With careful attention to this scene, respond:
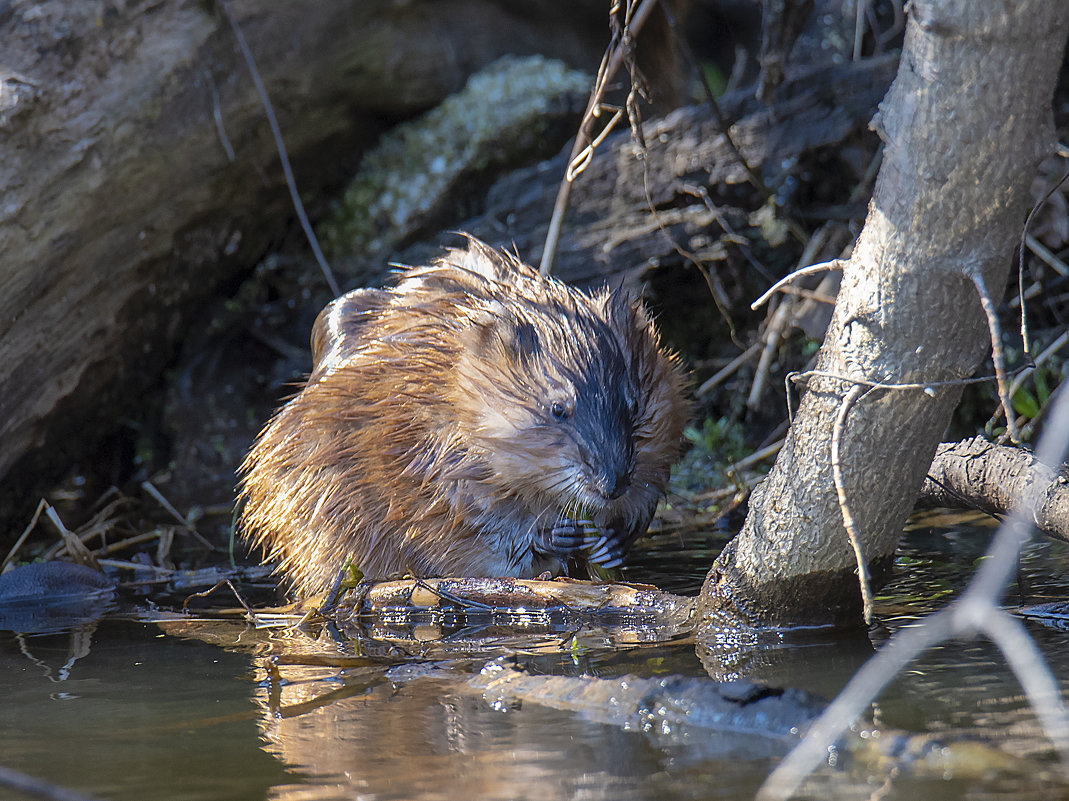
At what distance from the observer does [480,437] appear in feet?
10.6

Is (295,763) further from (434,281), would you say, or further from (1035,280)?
(1035,280)

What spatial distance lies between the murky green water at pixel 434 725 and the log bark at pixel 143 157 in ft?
5.64

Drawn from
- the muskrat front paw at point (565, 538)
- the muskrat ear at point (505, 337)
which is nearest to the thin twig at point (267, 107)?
the muskrat ear at point (505, 337)

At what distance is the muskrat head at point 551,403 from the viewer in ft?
10.1

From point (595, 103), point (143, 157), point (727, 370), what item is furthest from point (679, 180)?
point (143, 157)

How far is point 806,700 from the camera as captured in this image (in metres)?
1.89

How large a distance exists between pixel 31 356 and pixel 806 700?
3.44 metres

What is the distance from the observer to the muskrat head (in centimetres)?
309

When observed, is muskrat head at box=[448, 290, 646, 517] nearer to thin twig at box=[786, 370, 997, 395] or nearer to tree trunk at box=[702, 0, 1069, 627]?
tree trunk at box=[702, 0, 1069, 627]

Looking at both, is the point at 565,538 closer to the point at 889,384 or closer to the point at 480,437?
the point at 480,437

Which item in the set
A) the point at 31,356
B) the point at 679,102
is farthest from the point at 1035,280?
the point at 31,356

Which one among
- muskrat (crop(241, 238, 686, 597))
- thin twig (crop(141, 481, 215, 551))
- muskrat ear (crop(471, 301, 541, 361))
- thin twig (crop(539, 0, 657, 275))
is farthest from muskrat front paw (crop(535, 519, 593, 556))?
thin twig (crop(141, 481, 215, 551))

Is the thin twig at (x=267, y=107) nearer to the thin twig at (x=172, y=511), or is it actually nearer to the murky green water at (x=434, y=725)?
the thin twig at (x=172, y=511)

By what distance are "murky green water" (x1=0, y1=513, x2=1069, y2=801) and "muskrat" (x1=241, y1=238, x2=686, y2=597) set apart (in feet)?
1.67
